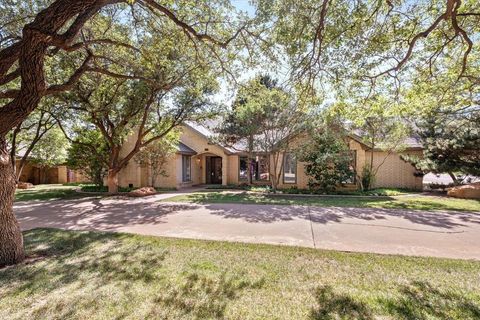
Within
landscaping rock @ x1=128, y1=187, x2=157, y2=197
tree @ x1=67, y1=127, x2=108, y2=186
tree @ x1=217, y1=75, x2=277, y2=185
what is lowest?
landscaping rock @ x1=128, y1=187, x2=157, y2=197

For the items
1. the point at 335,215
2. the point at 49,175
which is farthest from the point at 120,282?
the point at 49,175

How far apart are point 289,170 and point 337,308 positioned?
15310 mm


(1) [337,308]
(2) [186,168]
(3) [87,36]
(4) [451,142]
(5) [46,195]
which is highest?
(3) [87,36]

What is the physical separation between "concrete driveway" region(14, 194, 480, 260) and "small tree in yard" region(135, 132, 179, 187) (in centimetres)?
667

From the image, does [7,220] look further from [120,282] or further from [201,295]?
[201,295]

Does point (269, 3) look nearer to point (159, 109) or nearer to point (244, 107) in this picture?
point (244, 107)

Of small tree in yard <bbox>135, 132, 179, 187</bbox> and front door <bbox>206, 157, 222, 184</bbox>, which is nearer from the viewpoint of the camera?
small tree in yard <bbox>135, 132, 179, 187</bbox>

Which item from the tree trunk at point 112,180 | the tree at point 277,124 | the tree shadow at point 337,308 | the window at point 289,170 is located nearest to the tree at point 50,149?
the tree trunk at point 112,180

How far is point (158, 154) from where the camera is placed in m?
17.9

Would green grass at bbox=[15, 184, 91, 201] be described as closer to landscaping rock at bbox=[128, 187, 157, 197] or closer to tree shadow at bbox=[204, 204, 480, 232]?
landscaping rock at bbox=[128, 187, 157, 197]

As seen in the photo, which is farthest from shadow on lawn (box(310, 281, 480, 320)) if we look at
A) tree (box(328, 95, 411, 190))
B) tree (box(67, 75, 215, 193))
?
tree (box(67, 75, 215, 193))

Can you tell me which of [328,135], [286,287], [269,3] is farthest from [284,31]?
[328,135]

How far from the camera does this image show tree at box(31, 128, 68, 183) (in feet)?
71.8

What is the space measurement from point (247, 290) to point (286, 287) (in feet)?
2.08
